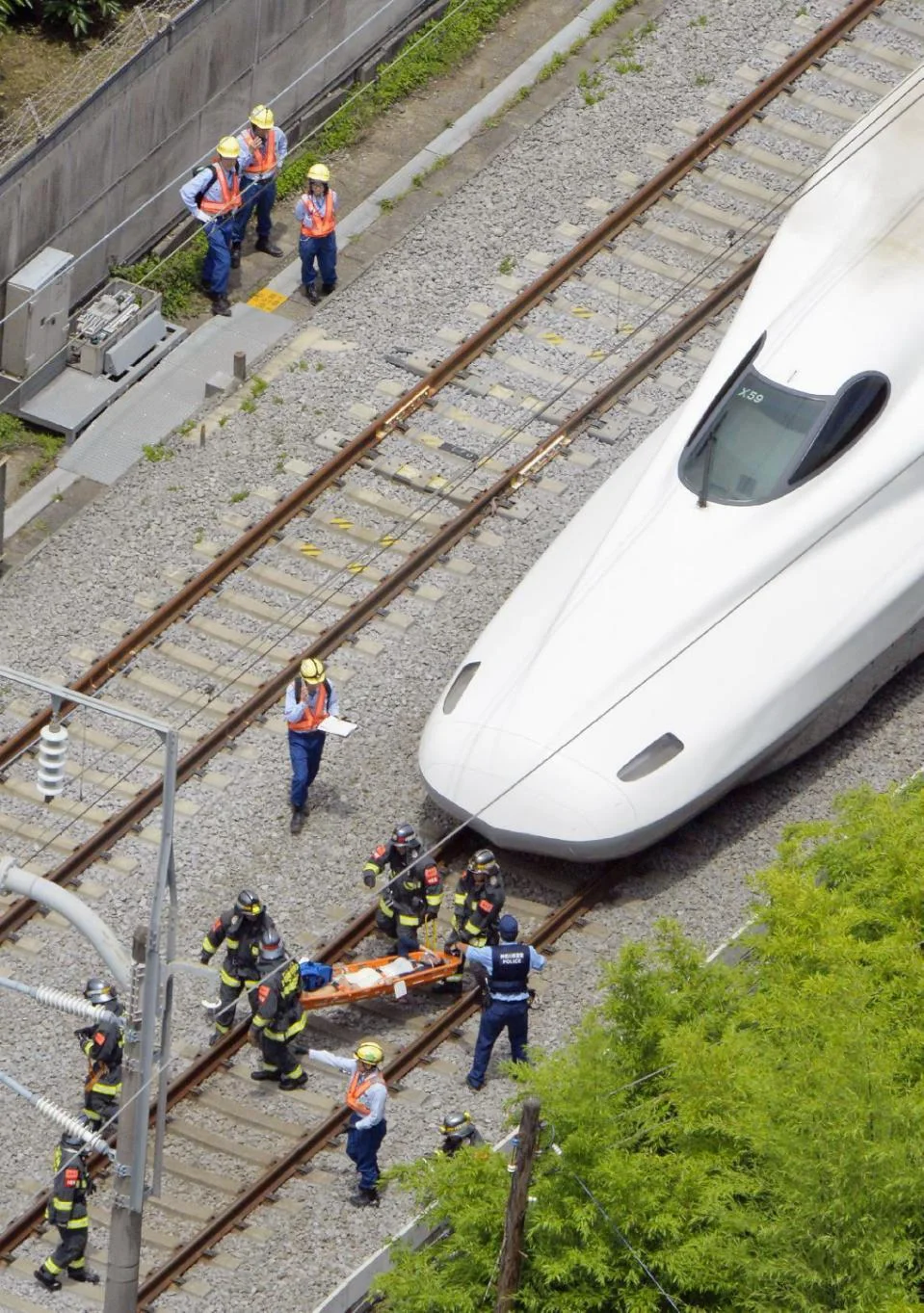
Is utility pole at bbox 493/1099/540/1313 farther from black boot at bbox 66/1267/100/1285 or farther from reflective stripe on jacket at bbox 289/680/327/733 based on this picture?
reflective stripe on jacket at bbox 289/680/327/733

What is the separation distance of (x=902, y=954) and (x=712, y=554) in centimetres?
486

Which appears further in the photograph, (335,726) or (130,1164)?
(335,726)

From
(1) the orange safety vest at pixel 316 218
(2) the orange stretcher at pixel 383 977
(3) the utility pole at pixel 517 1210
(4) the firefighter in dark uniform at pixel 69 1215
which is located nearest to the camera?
(3) the utility pole at pixel 517 1210

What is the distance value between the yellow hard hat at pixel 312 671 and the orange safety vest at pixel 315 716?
8cm

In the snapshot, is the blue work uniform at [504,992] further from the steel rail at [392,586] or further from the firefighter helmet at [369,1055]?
the steel rail at [392,586]

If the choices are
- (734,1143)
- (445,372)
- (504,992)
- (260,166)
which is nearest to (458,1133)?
(504,992)

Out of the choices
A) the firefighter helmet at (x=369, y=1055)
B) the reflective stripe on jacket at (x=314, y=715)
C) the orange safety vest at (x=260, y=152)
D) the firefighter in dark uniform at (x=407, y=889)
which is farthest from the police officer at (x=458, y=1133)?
the orange safety vest at (x=260, y=152)

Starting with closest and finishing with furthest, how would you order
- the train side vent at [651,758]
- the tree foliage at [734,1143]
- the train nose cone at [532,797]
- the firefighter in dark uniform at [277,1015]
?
the tree foliage at [734,1143] < the firefighter in dark uniform at [277,1015] < the train nose cone at [532,797] < the train side vent at [651,758]

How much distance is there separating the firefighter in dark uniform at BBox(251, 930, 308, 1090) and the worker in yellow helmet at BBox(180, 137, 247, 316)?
34.1 ft

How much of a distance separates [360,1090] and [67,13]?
16.9 m

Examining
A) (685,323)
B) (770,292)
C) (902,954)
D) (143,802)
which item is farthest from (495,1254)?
(685,323)

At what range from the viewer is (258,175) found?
35.1 metres

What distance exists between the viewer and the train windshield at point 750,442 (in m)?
28.6

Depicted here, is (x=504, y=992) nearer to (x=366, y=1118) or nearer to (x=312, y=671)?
(x=366, y=1118)
